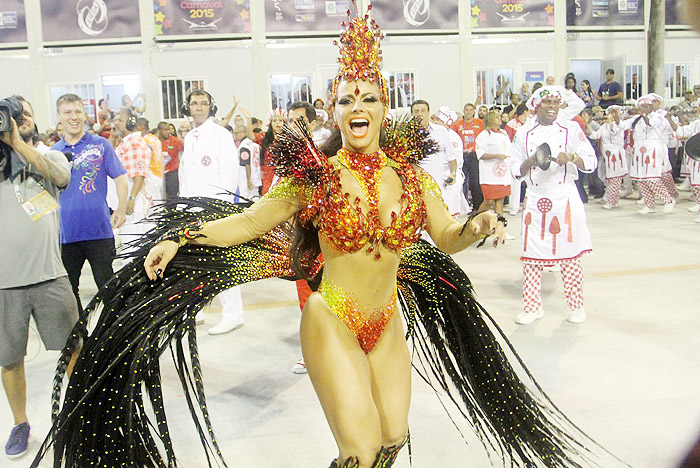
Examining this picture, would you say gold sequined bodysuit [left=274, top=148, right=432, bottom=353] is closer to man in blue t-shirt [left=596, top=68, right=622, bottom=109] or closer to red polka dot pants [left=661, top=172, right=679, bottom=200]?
red polka dot pants [left=661, top=172, right=679, bottom=200]

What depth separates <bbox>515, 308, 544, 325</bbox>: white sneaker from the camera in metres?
5.96

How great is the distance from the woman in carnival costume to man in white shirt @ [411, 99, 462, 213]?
4586 millimetres

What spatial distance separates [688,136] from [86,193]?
447 inches

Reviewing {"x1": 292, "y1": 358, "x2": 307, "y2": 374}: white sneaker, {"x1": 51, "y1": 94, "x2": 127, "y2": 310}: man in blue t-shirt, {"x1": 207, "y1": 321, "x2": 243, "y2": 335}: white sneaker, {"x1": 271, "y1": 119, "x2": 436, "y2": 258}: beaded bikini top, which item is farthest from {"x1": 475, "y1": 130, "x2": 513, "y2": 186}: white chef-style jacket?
{"x1": 271, "y1": 119, "x2": 436, "y2": 258}: beaded bikini top

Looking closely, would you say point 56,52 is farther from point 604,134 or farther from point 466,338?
point 466,338

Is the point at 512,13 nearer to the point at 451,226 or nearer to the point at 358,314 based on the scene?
the point at 451,226

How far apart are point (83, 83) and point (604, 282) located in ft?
50.8

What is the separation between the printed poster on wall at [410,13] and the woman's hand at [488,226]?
56.8ft

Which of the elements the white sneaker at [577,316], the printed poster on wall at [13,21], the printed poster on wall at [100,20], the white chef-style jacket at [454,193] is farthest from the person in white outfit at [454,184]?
the printed poster on wall at [13,21]

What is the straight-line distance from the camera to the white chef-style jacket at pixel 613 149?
1288 cm

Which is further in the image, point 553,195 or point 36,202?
point 553,195

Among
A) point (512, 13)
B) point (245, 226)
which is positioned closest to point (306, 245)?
point (245, 226)

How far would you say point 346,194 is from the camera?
2680 millimetres

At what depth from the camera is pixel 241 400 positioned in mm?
4625
